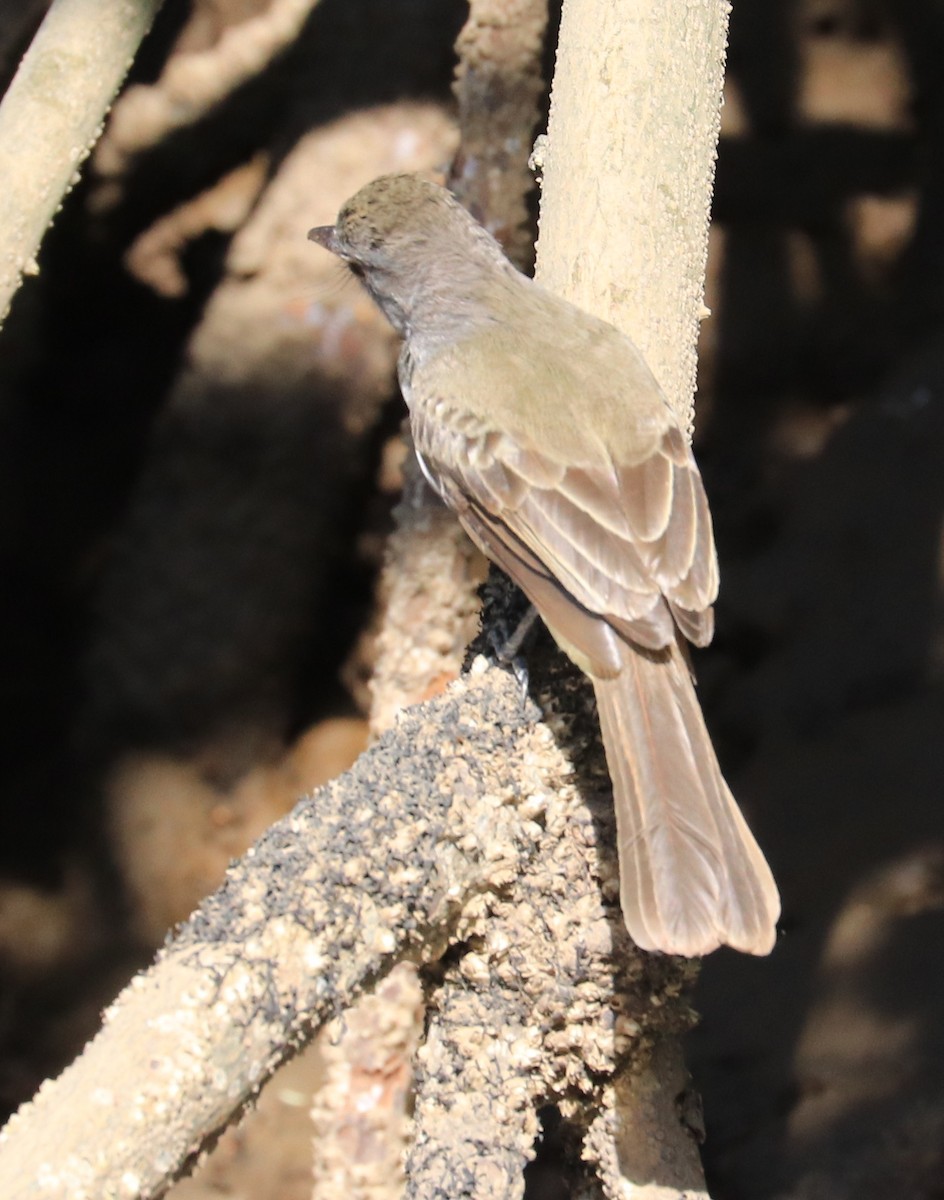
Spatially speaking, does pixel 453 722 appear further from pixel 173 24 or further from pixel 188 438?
pixel 173 24

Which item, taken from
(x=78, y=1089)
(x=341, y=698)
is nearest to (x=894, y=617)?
(x=341, y=698)

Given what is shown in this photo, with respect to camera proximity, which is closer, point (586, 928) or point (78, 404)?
point (586, 928)

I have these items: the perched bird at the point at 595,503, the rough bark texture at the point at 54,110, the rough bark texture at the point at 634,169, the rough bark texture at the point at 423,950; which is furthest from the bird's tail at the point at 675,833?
the rough bark texture at the point at 54,110

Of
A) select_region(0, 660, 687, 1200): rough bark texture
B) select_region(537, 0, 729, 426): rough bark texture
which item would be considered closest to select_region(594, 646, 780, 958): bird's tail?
select_region(0, 660, 687, 1200): rough bark texture

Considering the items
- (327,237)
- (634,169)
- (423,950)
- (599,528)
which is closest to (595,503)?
(599,528)

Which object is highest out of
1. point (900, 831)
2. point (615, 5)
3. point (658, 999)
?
point (615, 5)

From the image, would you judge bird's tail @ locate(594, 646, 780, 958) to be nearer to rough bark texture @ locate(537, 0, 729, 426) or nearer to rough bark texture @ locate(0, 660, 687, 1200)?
rough bark texture @ locate(0, 660, 687, 1200)
